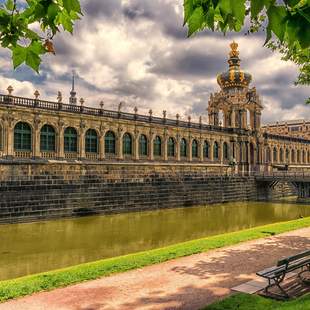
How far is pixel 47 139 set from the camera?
36.6m

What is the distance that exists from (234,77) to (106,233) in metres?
44.4

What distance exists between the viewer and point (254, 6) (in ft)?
7.74

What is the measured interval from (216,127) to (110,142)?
20.7 m

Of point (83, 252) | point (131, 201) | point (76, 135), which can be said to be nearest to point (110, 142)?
point (76, 135)

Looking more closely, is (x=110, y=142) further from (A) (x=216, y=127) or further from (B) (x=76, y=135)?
(A) (x=216, y=127)

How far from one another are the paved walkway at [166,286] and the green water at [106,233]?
6.07 m

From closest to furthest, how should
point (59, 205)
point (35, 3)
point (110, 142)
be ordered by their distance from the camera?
point (35, 3)
point (59, 205)
point (110, 142)

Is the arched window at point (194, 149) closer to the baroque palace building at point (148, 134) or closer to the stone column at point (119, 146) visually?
the baroque palace building at point (148, 134)

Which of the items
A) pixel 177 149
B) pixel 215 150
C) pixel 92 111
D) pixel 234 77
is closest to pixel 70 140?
pixel 92 111

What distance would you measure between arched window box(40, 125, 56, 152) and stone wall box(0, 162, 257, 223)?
7.30 ft

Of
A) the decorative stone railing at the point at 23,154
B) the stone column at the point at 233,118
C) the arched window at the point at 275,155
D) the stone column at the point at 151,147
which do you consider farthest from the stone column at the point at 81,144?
the arched window at the point at 275,155

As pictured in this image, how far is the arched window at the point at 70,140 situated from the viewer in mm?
38072

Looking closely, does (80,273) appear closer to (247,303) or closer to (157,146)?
(247,303)

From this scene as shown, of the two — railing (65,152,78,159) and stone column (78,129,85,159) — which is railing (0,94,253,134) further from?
railing (65,152,78,159)
